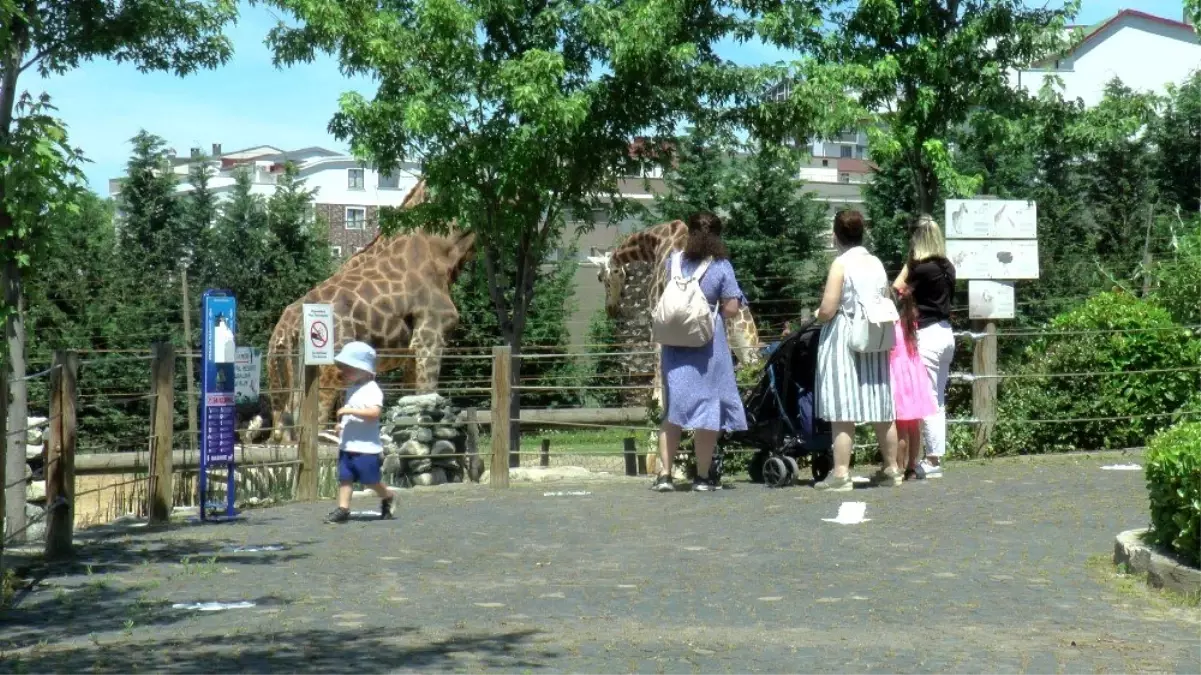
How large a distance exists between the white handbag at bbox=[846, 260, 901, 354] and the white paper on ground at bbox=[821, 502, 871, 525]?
127 cm

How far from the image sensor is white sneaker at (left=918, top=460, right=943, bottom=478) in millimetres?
12688

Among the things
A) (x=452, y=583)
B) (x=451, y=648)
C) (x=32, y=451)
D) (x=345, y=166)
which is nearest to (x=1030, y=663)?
(x=451, y=648)

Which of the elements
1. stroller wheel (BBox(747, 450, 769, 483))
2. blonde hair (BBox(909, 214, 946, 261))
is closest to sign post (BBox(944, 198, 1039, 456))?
blonde hair (BBox(909, 214, 946, 261))

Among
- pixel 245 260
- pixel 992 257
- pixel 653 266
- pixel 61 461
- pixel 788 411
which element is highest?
pixel 245 260

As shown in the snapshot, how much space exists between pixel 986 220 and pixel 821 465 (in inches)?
114

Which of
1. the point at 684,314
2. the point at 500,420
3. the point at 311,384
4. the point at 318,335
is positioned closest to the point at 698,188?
the point at 500,420

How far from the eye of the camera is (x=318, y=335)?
13180 mm

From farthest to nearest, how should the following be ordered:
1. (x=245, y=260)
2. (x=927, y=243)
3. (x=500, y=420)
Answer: (x=245, y=260) → (x=500, y=420) → (x=927, y=243)

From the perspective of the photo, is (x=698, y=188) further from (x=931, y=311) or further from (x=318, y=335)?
(x=931, y=311)

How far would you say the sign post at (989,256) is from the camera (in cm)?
1461

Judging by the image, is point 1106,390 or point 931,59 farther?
point 931,59

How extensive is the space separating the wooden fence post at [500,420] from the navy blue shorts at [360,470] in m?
2.15

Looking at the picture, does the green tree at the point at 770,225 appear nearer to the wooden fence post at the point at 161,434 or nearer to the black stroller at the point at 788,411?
the black stroller at the point at 788,411

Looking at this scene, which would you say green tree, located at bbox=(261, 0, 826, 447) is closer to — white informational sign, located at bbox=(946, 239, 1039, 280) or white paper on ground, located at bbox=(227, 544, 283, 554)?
white informational sign, located at bbox=(946, 239, 1039, 280)
